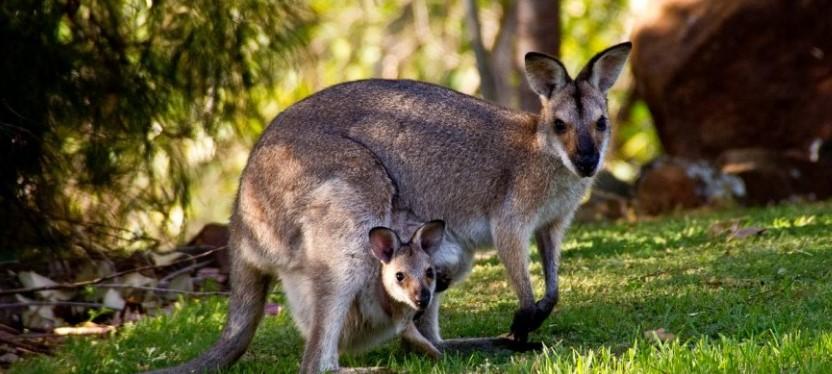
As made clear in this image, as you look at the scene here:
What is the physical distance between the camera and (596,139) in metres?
6.40

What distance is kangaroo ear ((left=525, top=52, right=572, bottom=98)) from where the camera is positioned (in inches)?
258

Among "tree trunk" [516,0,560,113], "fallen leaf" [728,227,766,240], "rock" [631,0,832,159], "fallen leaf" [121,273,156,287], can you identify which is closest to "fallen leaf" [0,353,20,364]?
"fallen leaf" [121,273,156,287]

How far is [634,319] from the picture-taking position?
6.34m

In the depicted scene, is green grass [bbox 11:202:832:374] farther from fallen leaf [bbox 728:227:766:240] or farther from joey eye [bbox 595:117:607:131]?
joey eye [bbox 595:117:607:131]

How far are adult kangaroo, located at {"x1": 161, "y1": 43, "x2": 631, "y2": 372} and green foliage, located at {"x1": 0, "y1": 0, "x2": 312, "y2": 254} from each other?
8.07ft

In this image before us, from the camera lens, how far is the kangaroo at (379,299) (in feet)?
19.0

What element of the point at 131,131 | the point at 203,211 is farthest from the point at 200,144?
the point at 203,211

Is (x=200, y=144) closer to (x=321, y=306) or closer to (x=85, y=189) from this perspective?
(x=85, y=189)

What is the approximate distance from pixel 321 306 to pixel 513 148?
1.48m

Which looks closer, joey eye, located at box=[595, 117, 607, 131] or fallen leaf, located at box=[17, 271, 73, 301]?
joey eye, located at box=[595, 117, 607, 131]

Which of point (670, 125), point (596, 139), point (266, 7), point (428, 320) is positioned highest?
point (266, 7)

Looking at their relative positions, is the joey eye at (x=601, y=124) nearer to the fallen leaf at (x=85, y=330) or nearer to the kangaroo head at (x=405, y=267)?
the kangaroo head at (x=405, y=267)

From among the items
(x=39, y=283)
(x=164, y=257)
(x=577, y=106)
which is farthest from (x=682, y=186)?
(x=39, y=283)

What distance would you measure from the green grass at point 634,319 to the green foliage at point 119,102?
146 centimetres
